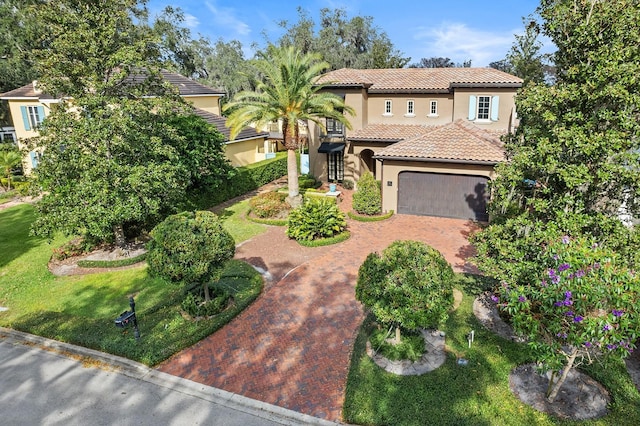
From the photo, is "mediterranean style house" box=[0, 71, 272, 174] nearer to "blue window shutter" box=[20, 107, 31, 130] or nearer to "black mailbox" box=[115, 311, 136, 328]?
"blue window shutter" box=[20, 107, 31, 130]

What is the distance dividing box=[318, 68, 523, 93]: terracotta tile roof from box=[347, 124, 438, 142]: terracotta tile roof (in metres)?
2.29

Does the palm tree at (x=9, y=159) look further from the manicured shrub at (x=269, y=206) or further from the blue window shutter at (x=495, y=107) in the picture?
the blue window shutter at (x=495, y=107)

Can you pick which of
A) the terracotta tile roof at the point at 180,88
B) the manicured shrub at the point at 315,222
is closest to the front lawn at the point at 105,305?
the manicured shrub at the point at 315,222

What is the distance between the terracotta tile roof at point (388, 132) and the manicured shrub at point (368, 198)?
14.0 feet

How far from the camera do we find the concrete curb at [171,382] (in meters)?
8.62

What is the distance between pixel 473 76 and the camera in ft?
82.8

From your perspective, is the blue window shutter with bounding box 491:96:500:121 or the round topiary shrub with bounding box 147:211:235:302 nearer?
the round topiary shrub with bounding box 147:211:235:302

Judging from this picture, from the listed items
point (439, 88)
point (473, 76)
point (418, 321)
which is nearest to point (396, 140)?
point (439, 88)

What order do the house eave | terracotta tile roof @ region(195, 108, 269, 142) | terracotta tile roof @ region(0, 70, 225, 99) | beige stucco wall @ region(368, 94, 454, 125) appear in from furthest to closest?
terracotta tile roof @ region(0, 70, 225, 99), terracotta tile roof @ region(195, 108, 269, 142), beige stucco wall @ region(368, 94, 454, 125), the house eave

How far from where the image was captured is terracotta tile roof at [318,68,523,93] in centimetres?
2441

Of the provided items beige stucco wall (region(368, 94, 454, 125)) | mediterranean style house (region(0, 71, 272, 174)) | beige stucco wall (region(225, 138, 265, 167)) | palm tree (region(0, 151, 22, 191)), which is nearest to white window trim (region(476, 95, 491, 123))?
beige stucco wall (region(368, 94, 454, 125))

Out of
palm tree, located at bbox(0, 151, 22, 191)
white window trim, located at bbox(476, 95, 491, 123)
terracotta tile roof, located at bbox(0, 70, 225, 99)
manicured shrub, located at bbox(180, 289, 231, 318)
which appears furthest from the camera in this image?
terracotta tile roof, located at bbox(0, 70, 225, 99)

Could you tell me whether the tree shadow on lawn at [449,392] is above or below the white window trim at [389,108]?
below

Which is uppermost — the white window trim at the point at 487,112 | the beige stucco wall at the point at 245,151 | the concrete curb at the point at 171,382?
the white window trim at the point at 487,112
